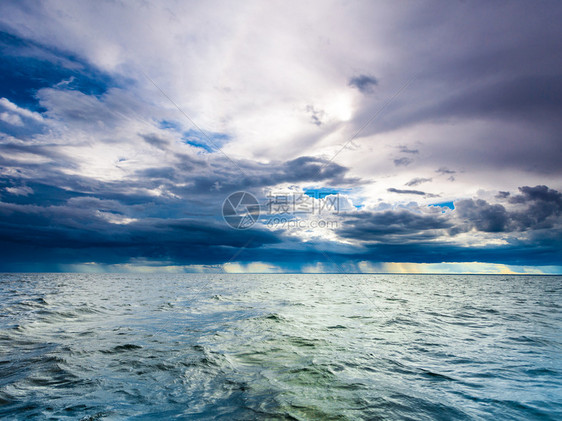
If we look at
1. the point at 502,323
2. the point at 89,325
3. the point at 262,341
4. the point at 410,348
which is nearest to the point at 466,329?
the point at 502,323

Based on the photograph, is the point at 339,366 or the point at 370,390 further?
the point at 339,366

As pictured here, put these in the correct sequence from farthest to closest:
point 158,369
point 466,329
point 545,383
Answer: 1. point 466,329
2. point 158,369
3. point 545,383

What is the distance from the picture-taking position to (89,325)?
15.1 m

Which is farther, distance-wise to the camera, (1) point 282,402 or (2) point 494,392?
(2) point 494,392

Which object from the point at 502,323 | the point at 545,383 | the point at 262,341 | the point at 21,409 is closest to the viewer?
the point at 21,409

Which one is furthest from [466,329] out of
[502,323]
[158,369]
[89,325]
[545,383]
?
[89,325]

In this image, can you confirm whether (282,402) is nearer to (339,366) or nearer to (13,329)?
(339,366)

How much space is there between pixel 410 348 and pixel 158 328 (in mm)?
11058

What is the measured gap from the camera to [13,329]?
44.8 ft

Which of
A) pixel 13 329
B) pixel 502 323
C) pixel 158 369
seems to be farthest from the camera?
pixel 502 323

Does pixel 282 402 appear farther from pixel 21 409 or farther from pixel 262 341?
pixel 262 341

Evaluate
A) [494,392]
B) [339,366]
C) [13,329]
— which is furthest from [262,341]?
[13,329]

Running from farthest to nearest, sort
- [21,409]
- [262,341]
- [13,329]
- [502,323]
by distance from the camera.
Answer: [502,323]
[13,329]
[262,341]
[21,409]

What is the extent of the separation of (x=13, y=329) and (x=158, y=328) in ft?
20.8
